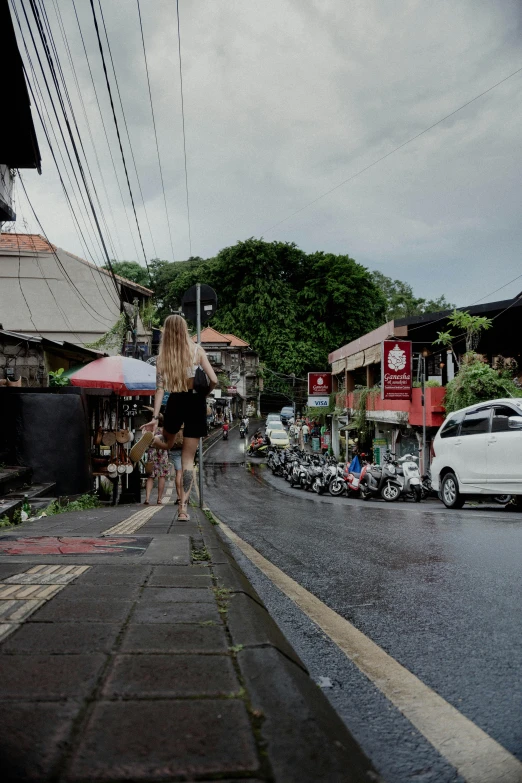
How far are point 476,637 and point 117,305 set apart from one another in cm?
2825

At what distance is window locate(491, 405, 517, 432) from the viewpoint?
34.8 ft

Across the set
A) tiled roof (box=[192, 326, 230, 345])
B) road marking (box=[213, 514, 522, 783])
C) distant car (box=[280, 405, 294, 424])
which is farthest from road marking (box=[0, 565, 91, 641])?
tiled roof (box=[192, 326, 230, 345])

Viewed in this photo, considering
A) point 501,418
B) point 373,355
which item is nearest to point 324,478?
point 373,355

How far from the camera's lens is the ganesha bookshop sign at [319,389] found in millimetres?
39312

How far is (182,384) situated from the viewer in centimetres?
605

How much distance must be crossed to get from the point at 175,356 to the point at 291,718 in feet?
15.5

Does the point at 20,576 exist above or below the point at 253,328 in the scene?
below

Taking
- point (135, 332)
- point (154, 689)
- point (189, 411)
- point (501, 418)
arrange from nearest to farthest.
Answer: point (154, 689), point (189, 411), point (501, 418), point (135, 332)

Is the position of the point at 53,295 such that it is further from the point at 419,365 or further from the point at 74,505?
the point at 74,505

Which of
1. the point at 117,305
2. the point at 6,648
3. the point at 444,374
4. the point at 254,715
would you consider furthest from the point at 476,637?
the point at 117,305

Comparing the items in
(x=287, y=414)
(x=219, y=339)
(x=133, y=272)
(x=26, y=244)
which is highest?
(x=133, y=272)

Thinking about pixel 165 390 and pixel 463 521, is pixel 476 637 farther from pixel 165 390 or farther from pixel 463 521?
pixel 463 521

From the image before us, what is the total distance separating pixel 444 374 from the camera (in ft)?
83.3

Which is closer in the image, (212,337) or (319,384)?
(319,384)
